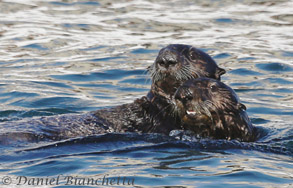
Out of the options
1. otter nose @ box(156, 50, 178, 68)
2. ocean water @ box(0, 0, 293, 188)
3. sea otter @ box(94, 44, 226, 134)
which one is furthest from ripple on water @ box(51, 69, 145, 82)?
otter nose @ box(156, 50, 178, 68)

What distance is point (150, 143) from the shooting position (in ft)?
20.6

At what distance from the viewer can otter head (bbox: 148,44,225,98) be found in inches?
268

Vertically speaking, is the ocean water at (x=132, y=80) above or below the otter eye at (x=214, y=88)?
below

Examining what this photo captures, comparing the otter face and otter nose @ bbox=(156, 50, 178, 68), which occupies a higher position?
otter nose @ bbox=(156, 50, 178, 68)

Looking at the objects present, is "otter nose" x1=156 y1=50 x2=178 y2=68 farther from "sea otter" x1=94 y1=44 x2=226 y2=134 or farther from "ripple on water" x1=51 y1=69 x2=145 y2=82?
"ripple on water" x1=51 y1=69 x2=145 y2=82

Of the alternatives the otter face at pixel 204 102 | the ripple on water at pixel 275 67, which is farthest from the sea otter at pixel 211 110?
the ripple on water at pixel 275 67

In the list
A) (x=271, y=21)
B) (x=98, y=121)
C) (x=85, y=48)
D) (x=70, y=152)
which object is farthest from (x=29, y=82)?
(x=271, y=21)

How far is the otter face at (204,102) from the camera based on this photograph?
638 cm

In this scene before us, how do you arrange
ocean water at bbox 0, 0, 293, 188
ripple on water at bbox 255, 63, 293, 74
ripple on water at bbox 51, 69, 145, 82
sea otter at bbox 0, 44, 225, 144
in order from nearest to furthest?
ocean water at bbox 0, 0, 293, 188 → sea otter at bbox 0, 44, 225, 144 → ripple on water at bbox 51, 69, 145, 82 → ripple on water at bbox 255, 63, 293, 74

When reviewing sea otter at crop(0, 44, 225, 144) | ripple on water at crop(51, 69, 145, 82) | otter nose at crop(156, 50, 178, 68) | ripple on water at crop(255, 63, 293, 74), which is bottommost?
ripple on water at crop(51, 69, 145, 82)

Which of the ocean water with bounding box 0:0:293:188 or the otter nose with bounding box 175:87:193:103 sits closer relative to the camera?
the ocean water with bounding box 0:0:293:188

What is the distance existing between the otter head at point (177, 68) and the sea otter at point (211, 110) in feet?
1.20

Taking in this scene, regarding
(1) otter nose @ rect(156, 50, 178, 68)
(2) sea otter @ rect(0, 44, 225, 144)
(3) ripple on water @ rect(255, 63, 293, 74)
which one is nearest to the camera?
(2) sea otter @ rect(0, 44, 225, 144)

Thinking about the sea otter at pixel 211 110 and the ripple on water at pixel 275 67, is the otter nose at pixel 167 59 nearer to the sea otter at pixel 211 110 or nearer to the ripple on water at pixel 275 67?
the sea otter at pixel 211 110
